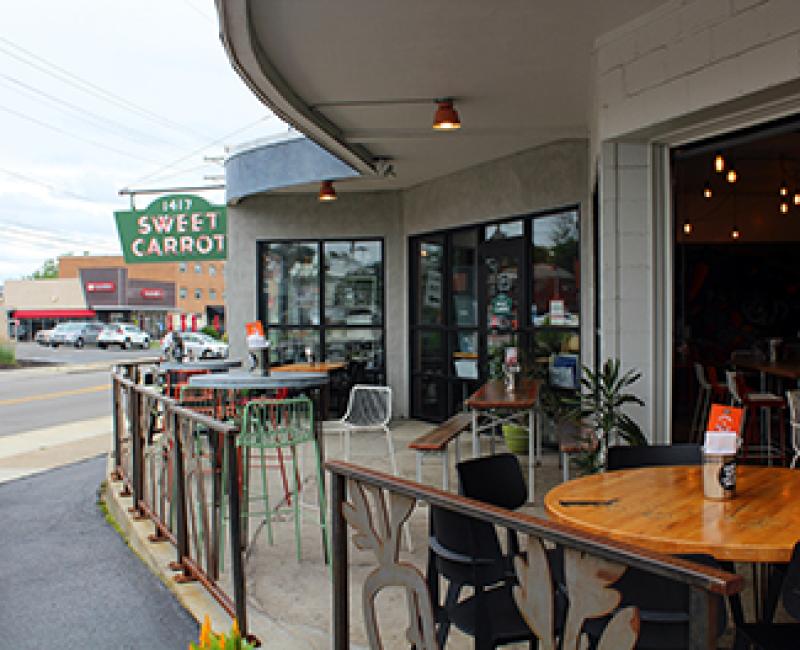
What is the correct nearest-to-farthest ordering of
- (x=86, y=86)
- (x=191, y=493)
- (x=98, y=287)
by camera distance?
(x=191, y=493), (x=86, y=86), (x=98, y=287)

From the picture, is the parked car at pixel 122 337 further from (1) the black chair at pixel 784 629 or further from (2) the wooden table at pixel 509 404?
(1) the black chair at pixel 784 629

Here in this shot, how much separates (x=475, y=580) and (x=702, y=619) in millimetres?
1098

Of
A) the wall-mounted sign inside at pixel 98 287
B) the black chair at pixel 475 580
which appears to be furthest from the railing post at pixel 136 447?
the wall-mounted sign inside at pixel 98 287

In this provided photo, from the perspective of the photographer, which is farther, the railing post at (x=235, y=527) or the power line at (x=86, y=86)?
the power line at (x=86, y=86)

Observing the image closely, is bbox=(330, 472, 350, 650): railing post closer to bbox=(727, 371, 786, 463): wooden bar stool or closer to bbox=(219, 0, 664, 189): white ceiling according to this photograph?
bbox=(219, 0, 664, 189): white ceiling

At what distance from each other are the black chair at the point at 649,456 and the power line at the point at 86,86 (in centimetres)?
2657

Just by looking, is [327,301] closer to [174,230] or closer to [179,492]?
[174,230]

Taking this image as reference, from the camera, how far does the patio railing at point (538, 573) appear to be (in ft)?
4.07

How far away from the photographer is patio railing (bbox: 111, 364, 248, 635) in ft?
10.6

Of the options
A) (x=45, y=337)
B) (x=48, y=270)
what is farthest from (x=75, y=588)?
(x=48, y=270)

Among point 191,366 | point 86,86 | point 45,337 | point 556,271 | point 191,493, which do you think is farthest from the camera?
point 45,337

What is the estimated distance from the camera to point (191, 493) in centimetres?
401

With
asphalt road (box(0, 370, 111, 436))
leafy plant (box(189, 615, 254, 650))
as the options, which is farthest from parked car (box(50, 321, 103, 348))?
leafy plant (box(189, 615, 254, 650))

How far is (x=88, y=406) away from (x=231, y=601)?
1252cm
